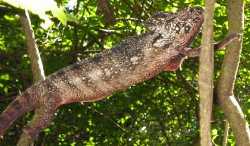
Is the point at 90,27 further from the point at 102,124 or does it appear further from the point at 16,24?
the point at 102,124

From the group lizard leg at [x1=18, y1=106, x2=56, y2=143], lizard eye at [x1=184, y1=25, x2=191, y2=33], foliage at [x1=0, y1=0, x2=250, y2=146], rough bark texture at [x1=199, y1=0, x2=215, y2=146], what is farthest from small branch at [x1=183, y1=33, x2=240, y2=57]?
foliage at [x1=0, y1=0, x2=250, y2=146]

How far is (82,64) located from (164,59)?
0.55 metres

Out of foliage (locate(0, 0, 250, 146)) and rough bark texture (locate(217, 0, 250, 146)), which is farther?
foliage (locate(0, 0, 250, 146))

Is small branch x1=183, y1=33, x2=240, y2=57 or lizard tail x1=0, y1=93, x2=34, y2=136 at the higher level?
small branch x1=183, y1=33, x2=240, y2=57

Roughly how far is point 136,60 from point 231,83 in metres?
0.88

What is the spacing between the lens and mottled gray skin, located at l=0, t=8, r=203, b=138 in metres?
3.53

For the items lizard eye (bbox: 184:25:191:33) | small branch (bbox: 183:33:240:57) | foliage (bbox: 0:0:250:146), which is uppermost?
lizard eye (bbox: 184:25:191:33)

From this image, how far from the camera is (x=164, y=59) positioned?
354 cm

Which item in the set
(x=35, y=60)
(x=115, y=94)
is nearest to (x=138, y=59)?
(x=35, y=60)

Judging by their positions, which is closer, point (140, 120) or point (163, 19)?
point (163, 19)

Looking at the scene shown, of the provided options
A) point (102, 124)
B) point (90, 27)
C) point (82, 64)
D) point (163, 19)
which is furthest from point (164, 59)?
point (102, 124)

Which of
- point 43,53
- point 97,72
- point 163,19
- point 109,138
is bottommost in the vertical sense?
point 109,138

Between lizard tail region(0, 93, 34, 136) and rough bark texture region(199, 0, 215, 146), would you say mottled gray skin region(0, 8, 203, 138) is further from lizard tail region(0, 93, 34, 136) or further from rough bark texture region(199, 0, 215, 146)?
rough bark texture region(199, 0, 215, 146)

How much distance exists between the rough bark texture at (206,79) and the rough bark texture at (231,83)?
3.61ft
